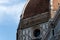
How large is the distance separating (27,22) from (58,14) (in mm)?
14763

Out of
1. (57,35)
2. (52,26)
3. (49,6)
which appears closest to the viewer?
(57,35)

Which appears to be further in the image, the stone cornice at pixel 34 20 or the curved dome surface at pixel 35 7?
the curved dome surface at pixel 35 7

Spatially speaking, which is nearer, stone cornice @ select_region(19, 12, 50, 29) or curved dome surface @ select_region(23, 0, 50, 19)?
stone cornice @ select_region(19, 12, 50, 29)

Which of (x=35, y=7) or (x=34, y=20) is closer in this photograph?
(x=34, y=20)

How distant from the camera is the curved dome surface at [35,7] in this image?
32719 mm

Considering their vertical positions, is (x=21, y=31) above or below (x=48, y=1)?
below

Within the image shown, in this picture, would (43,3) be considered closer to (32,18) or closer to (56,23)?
(32,18)

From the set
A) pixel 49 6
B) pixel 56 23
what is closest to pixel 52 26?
pixel 56 23

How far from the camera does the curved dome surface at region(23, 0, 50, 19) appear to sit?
32719 millimetres

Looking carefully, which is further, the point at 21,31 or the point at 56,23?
the point at 21,31

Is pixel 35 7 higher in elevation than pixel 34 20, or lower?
higher

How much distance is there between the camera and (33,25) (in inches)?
1287

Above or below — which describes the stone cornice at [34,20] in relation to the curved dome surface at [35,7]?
below

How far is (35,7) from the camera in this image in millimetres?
33281
